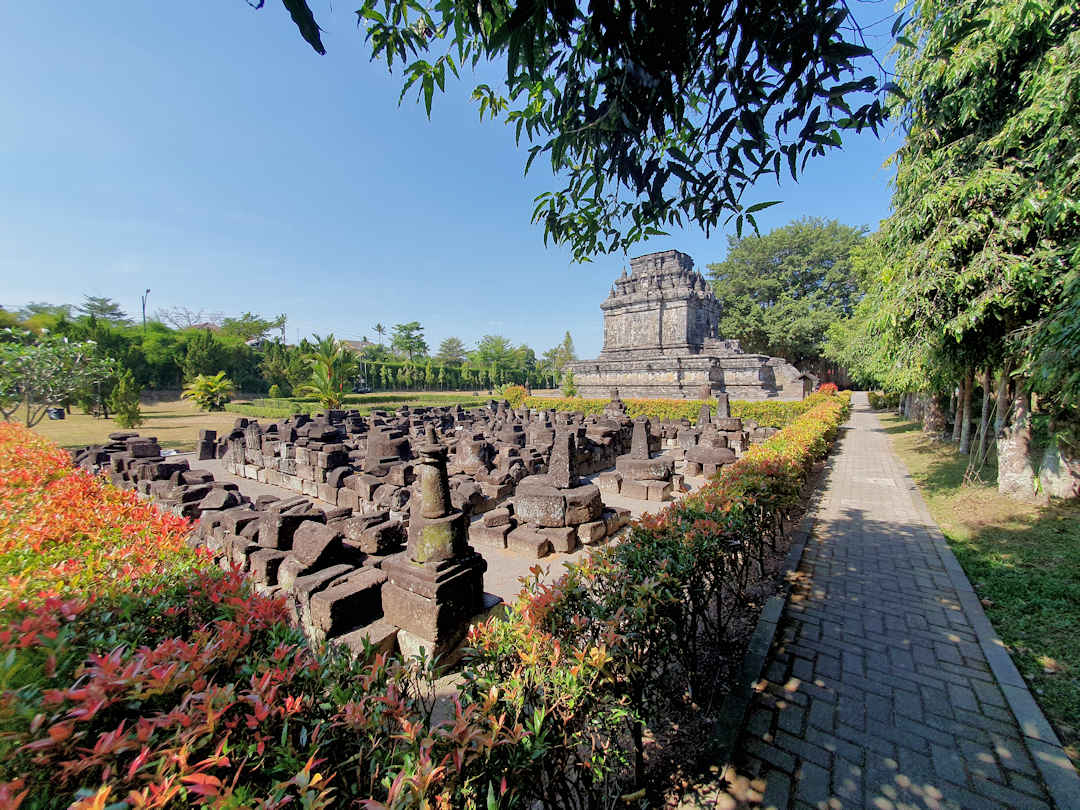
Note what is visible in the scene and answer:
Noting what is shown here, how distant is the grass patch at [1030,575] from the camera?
2967 millimetres

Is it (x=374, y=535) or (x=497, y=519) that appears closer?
(x=374, y=535)

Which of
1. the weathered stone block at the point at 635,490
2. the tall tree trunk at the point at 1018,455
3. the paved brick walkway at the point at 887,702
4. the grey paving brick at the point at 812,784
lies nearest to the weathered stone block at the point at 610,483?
the weathered stone block at the point at 635,490

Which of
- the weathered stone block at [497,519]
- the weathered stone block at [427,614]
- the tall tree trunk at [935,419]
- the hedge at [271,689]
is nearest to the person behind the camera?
the hedge at [271,689]

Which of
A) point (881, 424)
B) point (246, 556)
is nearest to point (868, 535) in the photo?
point (246, 556)

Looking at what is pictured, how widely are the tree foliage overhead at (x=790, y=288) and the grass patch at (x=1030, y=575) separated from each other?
3227 centimetres

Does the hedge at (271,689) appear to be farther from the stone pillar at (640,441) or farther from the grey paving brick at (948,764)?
the stone pillar at (640,441)

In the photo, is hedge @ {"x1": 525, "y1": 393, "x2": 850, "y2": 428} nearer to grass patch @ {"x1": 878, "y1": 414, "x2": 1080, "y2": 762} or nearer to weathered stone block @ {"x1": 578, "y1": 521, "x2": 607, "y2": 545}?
grass patch @ {"x1": 878, "y1": 414, "x2": 1080, "y2": 762}

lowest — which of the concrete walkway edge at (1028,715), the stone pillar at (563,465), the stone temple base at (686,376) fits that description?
the concrete walkway edge at (1028,715)

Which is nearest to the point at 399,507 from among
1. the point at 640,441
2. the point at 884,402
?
the point at 640,441

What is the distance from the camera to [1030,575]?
14.5 feet

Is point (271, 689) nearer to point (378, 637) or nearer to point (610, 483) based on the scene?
point (378, 637)

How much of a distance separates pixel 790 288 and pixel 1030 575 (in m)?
40.9

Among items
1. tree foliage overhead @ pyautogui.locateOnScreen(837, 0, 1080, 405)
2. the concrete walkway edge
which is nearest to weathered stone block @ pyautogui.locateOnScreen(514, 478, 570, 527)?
the concrete walkway edge

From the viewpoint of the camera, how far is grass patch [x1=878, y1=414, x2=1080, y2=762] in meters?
2.97
